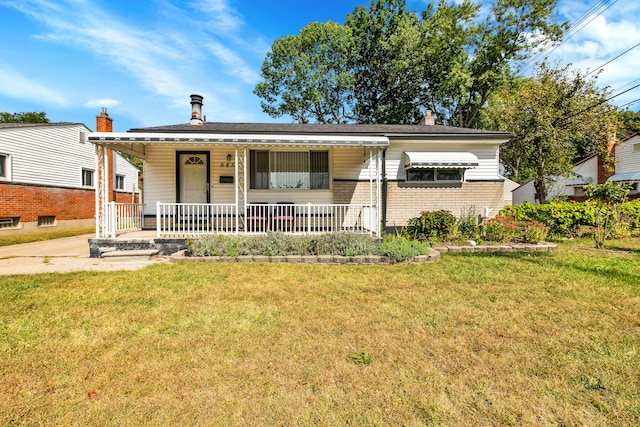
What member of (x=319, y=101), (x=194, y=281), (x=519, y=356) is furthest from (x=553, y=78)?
(x=194, y=281)

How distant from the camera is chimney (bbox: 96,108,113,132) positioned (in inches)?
574

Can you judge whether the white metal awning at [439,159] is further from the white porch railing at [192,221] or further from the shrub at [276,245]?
the white porch railing at [192,221]

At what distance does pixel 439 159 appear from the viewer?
9992 mm

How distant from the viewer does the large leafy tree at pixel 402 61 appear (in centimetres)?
2172

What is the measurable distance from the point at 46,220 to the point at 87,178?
3.36 metres

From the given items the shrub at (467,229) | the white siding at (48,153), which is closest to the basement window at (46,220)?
the white siding at (48,153)

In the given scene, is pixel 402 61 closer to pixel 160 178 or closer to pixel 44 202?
pixel 160 178

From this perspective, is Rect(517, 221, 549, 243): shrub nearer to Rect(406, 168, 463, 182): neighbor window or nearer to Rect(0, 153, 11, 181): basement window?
Rect(406, 168, 463, 182): neighbor window

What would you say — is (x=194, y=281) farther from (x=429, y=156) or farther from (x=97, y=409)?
(x=429, y=156)

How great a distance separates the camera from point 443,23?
21.9 meters

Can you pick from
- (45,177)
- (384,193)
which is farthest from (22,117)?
(384,193)

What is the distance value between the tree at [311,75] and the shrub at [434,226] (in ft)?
67.7

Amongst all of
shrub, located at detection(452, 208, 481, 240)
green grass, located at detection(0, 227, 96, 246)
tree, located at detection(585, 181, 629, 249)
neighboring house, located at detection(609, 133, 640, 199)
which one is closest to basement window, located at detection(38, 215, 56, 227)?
green grass, located at detection(0, 227, 96, 246)

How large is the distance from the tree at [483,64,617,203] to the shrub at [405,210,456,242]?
1116 cm
